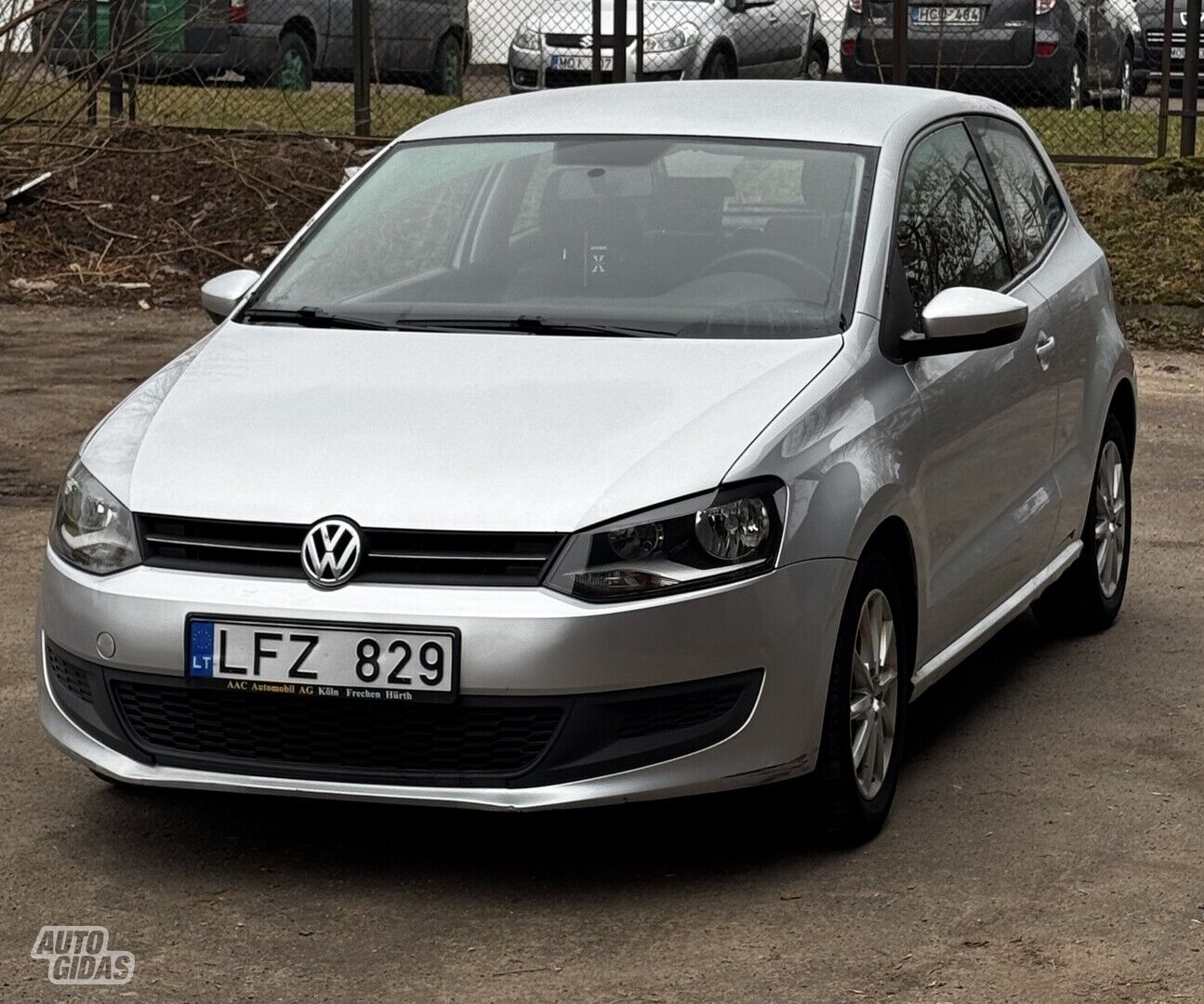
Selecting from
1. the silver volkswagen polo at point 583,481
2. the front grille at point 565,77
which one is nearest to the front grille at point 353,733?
the silver volkswagen polo at point 583,481

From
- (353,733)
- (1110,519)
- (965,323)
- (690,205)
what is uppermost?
(690,205)

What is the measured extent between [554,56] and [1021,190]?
454 inches

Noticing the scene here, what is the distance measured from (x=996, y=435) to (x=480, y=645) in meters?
1.85

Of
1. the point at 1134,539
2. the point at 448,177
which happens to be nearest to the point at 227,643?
the point at 448,177

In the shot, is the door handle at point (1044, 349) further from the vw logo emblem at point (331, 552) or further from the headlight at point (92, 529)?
the headlight at point (92, 529)

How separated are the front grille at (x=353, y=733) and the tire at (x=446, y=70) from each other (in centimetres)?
1378

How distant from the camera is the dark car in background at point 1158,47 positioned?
1547 centimetres

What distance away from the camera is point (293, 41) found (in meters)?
18.4

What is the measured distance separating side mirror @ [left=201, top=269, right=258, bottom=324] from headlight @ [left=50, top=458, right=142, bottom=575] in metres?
0.96

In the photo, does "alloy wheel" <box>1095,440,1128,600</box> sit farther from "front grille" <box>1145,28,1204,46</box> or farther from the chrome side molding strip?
"front grille" <box>1145,28,1204,46</box>

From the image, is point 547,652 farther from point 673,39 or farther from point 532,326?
point 673,39

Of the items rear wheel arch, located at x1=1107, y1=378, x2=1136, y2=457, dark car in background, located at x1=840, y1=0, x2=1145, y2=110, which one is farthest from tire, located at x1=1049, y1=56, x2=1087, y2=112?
rear wheel arch, located at x1=1107, y1=378, x2=1136, y2=457

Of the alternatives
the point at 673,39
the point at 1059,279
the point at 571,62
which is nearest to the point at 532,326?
the point at 1059,279

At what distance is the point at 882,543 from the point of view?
191 inches
